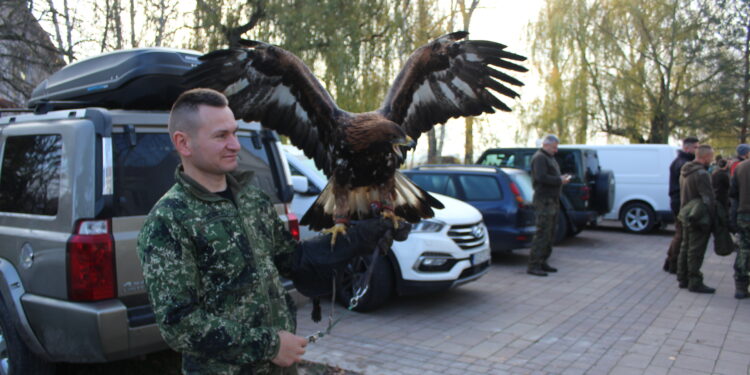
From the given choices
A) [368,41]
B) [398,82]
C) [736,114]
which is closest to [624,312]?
[398,82]

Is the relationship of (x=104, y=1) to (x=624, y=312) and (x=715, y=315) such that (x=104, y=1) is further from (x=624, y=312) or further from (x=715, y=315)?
(x=715, y=315)

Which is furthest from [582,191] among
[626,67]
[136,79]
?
[626,67]

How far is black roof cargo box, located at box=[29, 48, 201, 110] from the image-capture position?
3674 millimetres

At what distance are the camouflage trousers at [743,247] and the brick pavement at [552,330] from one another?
→ 370 millimetres

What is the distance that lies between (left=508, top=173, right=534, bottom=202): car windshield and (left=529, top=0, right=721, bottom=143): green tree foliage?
55.8 feet

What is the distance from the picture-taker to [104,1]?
12.3 m

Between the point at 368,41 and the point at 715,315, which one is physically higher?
the point at 368,41

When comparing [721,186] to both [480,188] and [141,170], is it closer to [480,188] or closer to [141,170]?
[480,188]

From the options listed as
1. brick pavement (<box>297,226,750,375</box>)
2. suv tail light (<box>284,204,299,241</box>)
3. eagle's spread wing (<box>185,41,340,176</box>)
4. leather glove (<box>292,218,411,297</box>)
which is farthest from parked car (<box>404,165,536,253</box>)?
leather glove (<box>292,218,411,297</box>)

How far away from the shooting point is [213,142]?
5.85ft

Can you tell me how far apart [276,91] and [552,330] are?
3940 millimetres

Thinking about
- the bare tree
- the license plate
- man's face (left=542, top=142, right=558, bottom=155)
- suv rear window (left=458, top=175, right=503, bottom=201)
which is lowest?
the license plate

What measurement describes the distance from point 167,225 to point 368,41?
520 inches

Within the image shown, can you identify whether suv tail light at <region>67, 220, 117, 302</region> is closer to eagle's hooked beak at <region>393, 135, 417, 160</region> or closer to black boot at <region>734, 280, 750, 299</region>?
eagle's hooked beak at <region>393, 135, 417, 160</region>
